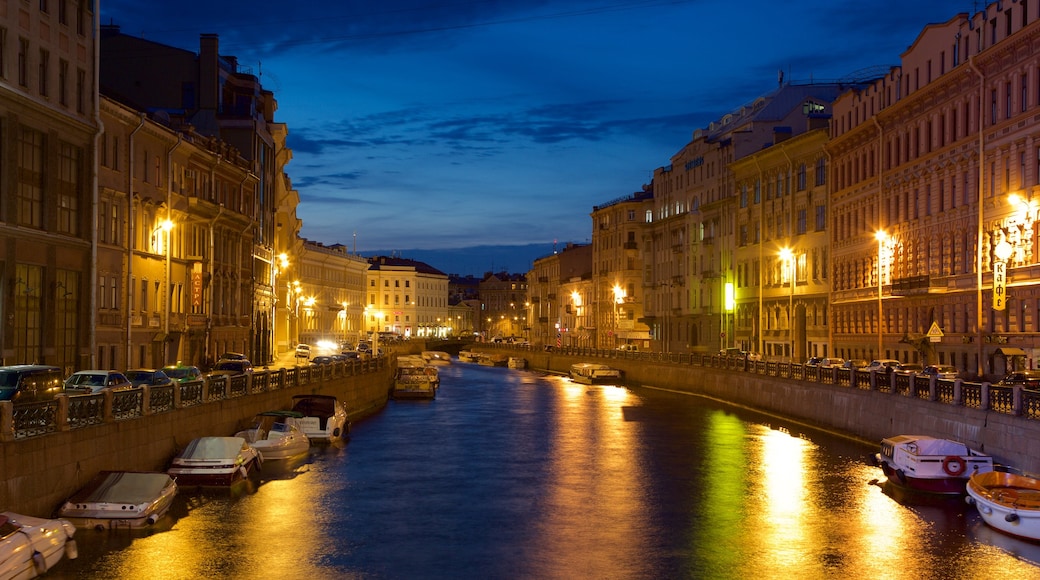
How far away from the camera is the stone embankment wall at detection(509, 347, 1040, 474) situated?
36031mm

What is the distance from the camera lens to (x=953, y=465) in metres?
36.7

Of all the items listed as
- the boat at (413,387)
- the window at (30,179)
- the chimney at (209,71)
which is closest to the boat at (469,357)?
the boat at (413,387)

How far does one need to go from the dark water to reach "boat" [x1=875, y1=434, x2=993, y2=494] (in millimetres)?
653

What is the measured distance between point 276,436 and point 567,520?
603 inches

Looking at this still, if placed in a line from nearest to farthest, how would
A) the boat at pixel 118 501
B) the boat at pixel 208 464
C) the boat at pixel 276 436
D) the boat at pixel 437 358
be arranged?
the boat at pixel 118 501
the boat at pixel 208 464
the boat at pixel 276 436
the boat at pixel 437 358

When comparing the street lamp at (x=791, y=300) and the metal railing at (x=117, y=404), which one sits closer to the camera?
the metal railing at (x=117, y=404)

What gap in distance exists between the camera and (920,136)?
7069cm

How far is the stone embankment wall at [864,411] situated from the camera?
1419 inches

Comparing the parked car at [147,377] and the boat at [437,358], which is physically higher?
the parked car at [147,377]

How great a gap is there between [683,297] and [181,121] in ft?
201

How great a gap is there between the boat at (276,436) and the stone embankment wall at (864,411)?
23.0 meters

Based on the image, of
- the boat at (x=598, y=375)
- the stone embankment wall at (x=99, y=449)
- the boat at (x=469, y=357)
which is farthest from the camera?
the boat at (x=469, y=357)

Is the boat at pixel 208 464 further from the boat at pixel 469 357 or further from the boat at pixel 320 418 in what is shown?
the boat at pixel 469 357

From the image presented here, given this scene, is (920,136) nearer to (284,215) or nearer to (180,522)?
(180,522)
